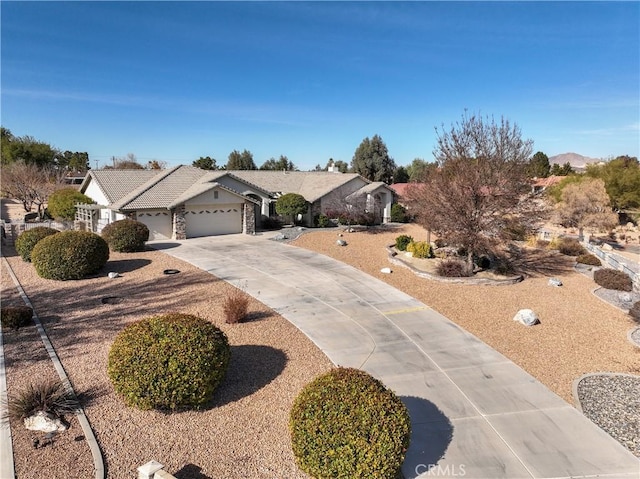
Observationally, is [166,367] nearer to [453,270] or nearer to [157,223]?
[453,270]

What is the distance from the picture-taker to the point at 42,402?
7.00 m

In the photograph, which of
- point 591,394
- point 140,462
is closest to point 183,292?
point 140,462

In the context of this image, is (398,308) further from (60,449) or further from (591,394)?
(60,449)

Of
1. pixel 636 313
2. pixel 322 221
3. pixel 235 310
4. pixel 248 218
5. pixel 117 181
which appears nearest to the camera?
pixel 235 310

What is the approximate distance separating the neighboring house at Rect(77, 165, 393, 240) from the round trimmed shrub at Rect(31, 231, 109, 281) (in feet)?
27.3

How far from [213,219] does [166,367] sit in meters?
21.8

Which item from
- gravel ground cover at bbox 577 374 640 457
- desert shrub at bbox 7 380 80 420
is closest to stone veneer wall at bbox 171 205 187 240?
desert shrub at bbox 7 380 80 420

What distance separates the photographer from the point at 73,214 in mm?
29578

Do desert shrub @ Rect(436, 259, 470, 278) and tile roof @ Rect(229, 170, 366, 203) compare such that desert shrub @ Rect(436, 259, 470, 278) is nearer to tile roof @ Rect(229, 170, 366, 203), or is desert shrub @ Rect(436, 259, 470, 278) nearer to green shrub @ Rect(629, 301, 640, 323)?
green shrub @ Rect(629, 301, 640, 323)

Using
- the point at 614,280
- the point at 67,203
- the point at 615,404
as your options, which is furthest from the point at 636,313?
the point at 67,203

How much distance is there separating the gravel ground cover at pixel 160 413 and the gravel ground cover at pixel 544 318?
5445 millimetres

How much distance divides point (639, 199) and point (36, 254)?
49.2m

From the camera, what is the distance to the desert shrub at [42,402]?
684cm

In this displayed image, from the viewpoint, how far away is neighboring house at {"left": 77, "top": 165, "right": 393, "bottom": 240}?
2553 centimetres
